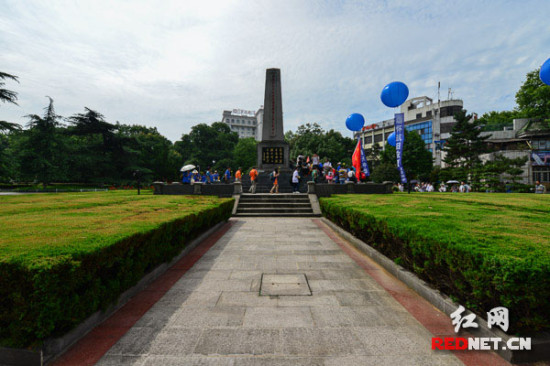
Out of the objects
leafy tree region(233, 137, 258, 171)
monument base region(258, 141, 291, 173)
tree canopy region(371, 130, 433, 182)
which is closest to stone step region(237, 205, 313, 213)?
monument base region(258, 141, 291, 173)

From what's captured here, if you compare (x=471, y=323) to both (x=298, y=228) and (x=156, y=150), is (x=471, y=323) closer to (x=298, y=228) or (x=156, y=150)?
(x=298, y=228)

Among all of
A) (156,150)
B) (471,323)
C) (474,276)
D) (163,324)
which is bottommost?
(163,324)

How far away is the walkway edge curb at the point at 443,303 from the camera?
2.46 m

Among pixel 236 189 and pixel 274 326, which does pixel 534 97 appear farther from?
pixel 274 326

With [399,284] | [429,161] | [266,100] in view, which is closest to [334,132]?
[429,161]

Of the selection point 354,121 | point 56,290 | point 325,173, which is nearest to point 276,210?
point 56,290

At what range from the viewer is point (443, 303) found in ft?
11.3

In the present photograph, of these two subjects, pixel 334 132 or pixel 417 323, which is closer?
pixel 417 323

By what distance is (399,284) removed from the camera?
4.51 meters

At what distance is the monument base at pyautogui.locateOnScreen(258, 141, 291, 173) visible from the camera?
971 inches

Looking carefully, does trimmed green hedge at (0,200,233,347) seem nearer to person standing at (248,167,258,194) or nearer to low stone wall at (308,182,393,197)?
low stone wall at (308,182,393,197)

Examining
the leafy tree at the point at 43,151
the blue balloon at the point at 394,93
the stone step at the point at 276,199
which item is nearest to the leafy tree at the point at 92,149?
the leafy tree at the point at 43,151

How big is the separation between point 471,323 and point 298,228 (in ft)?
23.2

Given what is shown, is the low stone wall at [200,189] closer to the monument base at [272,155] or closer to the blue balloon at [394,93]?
the monument base at [272,155]
